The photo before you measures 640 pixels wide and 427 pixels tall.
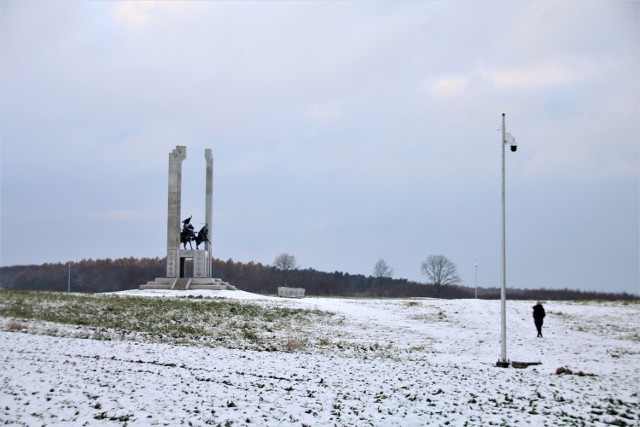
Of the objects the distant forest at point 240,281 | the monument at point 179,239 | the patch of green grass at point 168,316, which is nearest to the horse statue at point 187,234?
the monument at point 179,239

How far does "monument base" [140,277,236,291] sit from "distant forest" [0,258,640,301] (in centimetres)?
4940

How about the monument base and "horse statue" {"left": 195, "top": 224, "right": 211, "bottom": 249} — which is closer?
the monument base

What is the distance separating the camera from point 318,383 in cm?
1426

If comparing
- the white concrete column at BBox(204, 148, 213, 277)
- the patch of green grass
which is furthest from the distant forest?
the patch of green grass

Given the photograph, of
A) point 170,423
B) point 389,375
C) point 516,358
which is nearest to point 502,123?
point 516,358

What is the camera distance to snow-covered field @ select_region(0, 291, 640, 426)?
11195mm

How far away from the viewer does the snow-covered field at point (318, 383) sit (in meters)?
11.2

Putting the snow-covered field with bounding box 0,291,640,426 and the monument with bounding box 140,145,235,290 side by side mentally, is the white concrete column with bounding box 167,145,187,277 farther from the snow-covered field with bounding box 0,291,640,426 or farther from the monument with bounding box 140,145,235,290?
the snow-covered field with bounding box 0,291,640,426

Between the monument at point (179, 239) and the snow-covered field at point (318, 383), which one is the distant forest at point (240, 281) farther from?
the snow-covered field at point (318, 383)

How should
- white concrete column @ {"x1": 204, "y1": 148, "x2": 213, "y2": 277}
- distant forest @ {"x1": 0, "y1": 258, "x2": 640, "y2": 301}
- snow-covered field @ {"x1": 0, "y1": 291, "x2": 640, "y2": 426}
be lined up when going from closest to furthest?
snow-covered field @ {"x1": 0, "y1": 291, "x2": 640, "y2": 426}
white concrete column @ {"x1": 204, "y1": 148, "x2": 213, "y2": 277}
distant forest @ {"x1": 0, "y1": 258, "x2": 640, "y2": 301}

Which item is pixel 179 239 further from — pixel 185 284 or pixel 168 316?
pixel 168 316

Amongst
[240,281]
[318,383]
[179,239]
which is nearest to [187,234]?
[179,239]

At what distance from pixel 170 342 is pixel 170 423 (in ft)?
36.4

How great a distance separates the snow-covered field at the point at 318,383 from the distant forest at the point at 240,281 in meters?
77.4
